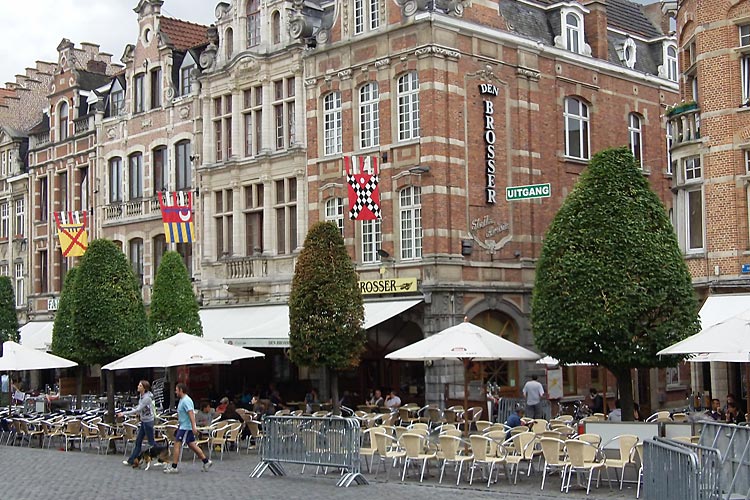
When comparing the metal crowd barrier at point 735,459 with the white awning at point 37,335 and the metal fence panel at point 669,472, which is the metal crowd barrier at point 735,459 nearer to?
the metal fence panel at point 669,472

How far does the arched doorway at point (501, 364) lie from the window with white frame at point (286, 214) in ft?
19.4

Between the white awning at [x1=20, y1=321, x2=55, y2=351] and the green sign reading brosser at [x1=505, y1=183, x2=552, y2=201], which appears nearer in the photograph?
the green sign reading brosser at [x1=505, y1=183, x2=552, y2=201]

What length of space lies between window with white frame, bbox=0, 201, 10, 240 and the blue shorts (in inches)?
1218

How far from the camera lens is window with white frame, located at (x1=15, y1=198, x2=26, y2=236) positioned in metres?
45.5

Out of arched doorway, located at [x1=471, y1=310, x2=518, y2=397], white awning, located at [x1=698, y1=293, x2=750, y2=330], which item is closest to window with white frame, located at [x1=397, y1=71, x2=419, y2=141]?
arched doorway, located at [x1=471, y1=310, x2=518, y2=397]

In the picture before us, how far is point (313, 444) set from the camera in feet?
56.2

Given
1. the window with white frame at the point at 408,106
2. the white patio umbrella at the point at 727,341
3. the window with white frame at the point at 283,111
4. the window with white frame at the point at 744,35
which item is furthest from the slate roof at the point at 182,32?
the white patio umbrella at the point at 727,341

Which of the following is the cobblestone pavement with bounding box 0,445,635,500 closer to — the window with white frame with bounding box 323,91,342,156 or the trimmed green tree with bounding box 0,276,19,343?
the window with white frame with bounding box 323,91,342,156

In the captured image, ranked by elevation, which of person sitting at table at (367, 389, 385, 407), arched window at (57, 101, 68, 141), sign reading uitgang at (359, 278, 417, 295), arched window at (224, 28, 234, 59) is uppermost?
arched window at (224, 28, 234, 59)

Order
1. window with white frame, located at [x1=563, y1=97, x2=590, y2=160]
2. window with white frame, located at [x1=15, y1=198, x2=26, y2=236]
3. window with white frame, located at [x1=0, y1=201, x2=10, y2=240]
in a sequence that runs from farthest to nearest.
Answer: window with white frame, located at [x1=0, y1=201, x2=10, y2=240], window with white frame, located at [x1=15, y1=198, x2=26, y2=236], window with white frame, located at [x1=563, y1=97, x2=590, y2=160]

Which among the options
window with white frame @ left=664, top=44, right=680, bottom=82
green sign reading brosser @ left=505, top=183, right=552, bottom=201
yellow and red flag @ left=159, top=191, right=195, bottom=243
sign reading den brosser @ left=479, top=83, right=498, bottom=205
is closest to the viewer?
green sign reading brosser @ left=505, top=183, right=552, bottom=201

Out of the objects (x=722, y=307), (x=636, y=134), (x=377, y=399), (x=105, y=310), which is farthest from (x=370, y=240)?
(x=722, y=307)

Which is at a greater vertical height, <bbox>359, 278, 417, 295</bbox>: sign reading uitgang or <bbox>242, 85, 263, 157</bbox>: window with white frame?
<bbox>242, 85, 263, 157</bbox>: window with white frame

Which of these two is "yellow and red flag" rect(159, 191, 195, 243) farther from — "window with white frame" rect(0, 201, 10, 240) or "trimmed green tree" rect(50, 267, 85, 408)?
"window with white frame" rect(0, 201, 10, 240)
